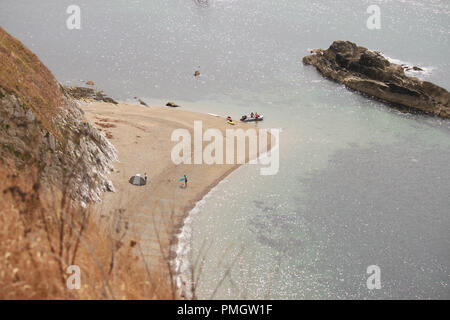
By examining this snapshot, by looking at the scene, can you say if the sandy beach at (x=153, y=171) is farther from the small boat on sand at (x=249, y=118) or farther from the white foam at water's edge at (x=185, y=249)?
the small boat on sand at (x=249, y=118)

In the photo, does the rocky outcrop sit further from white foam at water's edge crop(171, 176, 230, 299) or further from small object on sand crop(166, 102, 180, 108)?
white foam at water's edge crop(171, 176, 230, 299)

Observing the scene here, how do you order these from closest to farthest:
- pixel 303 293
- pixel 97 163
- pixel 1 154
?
pixel 1 154 → pixel 303 293 → pixel 97 163

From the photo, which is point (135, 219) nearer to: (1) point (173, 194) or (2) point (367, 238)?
(1) point (173, 194)

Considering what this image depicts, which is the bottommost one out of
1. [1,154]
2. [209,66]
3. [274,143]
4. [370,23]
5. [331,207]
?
[331,207]

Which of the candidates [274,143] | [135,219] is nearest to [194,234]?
[135,219]

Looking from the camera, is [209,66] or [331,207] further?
[209,66]

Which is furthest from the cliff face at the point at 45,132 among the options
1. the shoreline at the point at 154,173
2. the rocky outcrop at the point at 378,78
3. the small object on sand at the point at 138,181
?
the rocky outcrop at the point at 378,78

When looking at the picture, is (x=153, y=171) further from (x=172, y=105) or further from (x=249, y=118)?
(x=172, y=105)
